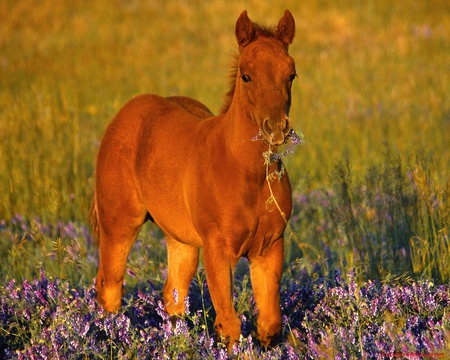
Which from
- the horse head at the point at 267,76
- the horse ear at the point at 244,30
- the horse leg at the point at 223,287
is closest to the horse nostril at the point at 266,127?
the horse head at the point at 267,76

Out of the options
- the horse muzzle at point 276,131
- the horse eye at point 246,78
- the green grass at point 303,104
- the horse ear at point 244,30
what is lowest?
the horse muzzle at point 276,131

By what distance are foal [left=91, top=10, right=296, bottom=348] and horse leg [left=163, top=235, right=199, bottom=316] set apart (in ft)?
1.13

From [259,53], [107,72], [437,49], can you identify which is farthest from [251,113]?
[437,49]

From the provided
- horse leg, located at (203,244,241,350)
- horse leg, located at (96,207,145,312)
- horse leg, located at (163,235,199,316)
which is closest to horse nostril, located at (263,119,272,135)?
horse leg, located at (203,244,241,350)

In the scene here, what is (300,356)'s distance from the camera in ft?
15.4

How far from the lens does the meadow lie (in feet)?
16.6

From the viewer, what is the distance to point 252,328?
573 centimetres

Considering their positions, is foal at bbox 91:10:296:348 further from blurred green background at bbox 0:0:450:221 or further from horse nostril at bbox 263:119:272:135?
blurred green background at bbox 0:0:450:221

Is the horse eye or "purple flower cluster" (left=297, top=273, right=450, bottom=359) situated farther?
the horse eye

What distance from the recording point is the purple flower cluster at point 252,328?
4.61 metres

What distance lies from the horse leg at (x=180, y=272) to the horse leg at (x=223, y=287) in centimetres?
115

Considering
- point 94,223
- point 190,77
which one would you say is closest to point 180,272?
point 94,223

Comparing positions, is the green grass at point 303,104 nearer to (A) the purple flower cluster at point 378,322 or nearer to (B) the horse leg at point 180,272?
(A) the purple flower cluster at point 378,322

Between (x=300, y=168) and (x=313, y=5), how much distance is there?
47.3ft
